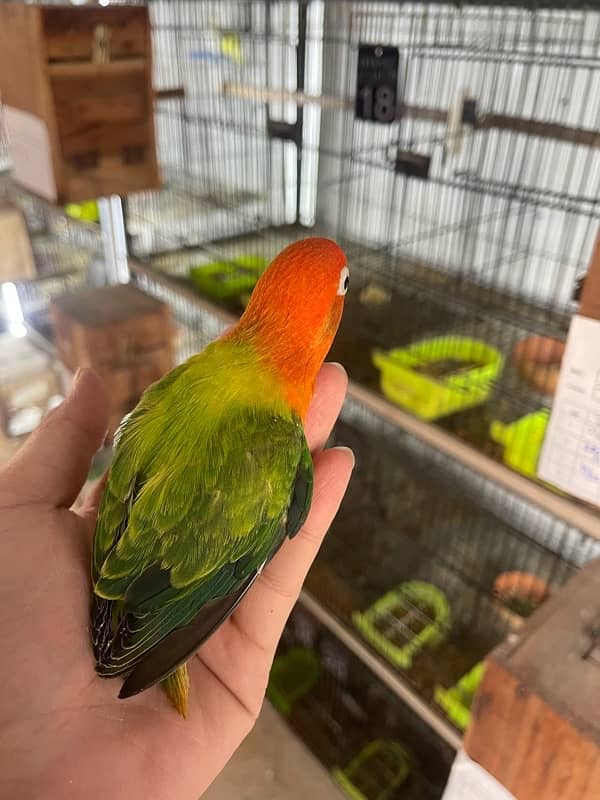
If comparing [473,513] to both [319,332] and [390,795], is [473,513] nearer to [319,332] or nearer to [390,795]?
[390,795]

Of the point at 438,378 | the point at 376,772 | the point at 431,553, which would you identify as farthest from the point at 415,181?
the point at 376,772

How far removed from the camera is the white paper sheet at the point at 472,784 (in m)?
0.80

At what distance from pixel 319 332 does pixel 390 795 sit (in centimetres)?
116

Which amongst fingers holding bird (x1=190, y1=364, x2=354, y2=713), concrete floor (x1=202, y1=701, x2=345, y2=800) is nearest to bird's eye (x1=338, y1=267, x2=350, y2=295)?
fingers holding bird (x1=190, y1=364, x2=354, y2=713)

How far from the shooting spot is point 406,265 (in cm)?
137

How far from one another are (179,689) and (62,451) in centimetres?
32

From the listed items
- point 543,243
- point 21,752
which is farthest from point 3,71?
point 21,752

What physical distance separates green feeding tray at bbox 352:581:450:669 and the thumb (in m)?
0.65

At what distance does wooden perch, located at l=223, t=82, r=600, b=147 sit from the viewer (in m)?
0.87

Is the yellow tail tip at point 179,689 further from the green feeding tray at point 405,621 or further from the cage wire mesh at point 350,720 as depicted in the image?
the cage wire mesh at point 350,720

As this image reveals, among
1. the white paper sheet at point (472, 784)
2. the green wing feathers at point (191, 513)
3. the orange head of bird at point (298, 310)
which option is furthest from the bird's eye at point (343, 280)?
the white paper sheet at point (472, 784)

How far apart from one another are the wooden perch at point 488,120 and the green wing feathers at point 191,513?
1.89ft

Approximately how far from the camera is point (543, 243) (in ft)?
4.13

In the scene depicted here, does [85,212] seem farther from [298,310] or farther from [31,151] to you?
[298,310]
